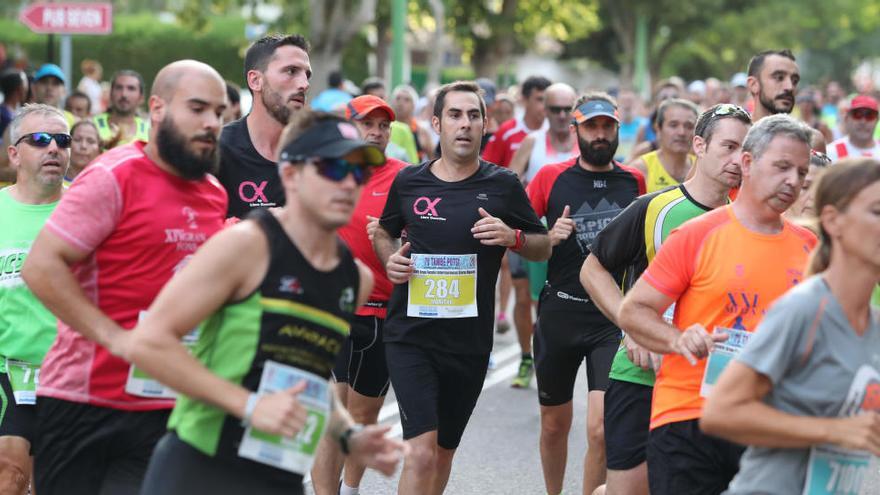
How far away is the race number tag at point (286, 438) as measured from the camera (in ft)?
12.7

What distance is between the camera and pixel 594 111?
26.6 ft

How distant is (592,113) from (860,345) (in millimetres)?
4394

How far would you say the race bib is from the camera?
3.80 metres

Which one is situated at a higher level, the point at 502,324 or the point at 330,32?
the point at 330,32

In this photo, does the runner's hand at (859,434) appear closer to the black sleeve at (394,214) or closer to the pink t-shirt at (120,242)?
the pink t-shirt at (120,242)

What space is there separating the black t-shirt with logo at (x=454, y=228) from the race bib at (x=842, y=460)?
2.92 m

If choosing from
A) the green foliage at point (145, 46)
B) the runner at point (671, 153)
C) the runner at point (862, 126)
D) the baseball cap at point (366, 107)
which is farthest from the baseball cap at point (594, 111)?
the green foliage at point (145, 46)

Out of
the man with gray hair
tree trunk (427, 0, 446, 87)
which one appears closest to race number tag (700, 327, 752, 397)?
the man with gray hair

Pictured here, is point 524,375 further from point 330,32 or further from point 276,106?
point 330,32

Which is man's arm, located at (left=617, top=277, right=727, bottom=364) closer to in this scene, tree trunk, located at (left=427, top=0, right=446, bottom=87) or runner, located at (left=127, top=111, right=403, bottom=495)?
runner, located at (left=127, top=111, right=403, bottom=495)

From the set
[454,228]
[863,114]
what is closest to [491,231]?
[454,228]

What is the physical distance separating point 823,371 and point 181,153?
207 centimetres

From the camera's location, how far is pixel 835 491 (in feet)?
12.7

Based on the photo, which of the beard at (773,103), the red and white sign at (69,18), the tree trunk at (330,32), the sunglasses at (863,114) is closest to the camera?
the beard at (773,103)
